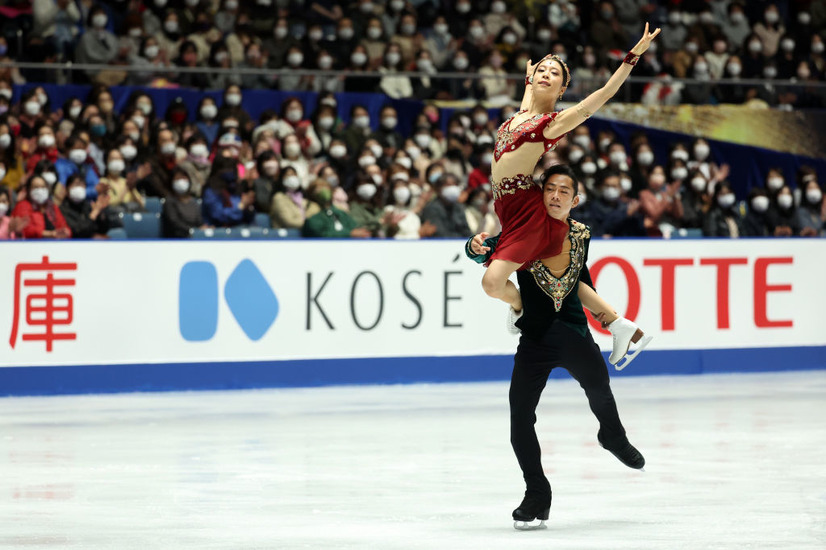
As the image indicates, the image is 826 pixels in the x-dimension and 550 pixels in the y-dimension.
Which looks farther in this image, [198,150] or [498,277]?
[198,150]

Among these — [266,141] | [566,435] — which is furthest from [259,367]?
[566,435]

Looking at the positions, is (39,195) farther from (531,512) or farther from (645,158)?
(531,512)

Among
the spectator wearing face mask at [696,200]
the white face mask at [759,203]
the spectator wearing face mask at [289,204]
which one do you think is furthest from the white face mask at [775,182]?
the spectator wearing face mask at [289,204]

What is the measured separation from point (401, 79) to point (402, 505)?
9903mm

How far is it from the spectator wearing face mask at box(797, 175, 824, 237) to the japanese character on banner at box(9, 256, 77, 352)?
26.7 ft

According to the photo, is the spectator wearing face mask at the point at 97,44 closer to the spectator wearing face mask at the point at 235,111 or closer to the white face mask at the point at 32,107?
the spectator wearing face mask at the point at 235,111

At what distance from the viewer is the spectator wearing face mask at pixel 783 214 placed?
53.2ft

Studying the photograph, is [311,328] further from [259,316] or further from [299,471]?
[299,471]

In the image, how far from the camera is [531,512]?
6621mm

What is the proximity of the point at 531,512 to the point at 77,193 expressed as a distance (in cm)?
780

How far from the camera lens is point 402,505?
23.9 feet

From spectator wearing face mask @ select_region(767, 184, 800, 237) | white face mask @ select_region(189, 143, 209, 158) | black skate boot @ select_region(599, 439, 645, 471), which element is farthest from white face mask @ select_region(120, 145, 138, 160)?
black skate boot @ select_region(599, 439, 645, 471)

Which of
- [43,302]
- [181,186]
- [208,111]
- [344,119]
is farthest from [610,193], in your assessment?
[43,302]

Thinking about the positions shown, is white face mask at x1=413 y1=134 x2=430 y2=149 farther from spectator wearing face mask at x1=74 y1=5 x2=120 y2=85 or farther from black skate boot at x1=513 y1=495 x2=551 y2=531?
black skate boot at x1=513 y1=495 x2=551 y2=531
